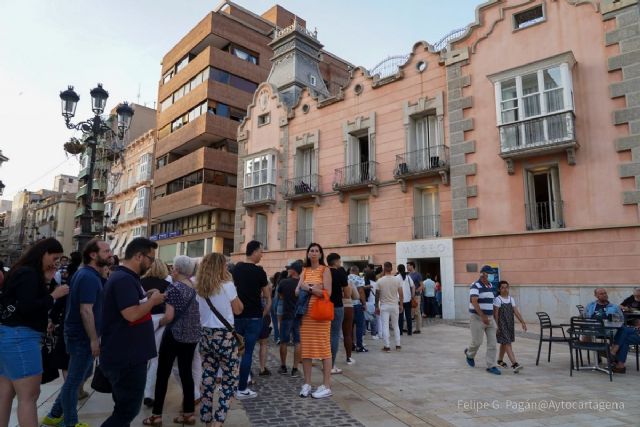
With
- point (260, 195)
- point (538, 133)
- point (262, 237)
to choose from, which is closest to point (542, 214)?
point (538, 133)

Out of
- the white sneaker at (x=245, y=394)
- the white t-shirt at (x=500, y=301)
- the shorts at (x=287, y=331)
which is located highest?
the white t-shirt at (x=500, y=301)

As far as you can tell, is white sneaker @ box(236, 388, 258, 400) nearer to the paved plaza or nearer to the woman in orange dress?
the paved plaza

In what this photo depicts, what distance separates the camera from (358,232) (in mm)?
20125

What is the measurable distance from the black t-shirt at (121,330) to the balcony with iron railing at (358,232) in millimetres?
16731

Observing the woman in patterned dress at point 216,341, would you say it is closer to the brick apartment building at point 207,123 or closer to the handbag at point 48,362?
the handbag at point 48,362

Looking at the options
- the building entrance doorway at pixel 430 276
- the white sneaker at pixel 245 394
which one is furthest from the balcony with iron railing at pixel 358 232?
the white sneaker at pixel 245 394

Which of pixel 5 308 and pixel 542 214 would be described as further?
pixel 542 214

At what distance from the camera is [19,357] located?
3367 mm

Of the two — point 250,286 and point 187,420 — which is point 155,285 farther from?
point 187,420

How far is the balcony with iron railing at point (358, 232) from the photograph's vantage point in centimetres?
1984

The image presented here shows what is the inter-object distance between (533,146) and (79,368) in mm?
14613

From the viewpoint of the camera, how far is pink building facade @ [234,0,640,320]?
44.8 feet

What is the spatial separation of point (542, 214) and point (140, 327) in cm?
1507

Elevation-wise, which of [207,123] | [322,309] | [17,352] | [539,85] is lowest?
[17,352]
